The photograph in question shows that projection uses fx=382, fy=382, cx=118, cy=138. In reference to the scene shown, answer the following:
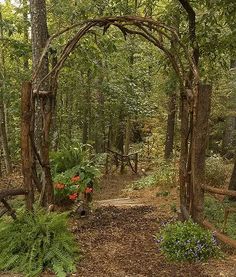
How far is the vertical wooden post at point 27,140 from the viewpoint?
5.34m

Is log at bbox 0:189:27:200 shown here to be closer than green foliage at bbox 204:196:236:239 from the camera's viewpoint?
Yes

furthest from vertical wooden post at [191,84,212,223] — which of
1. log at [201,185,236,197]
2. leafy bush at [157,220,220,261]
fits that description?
leafy bush at [157,220,220,261]

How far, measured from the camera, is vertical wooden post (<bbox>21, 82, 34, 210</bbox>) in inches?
A: 210

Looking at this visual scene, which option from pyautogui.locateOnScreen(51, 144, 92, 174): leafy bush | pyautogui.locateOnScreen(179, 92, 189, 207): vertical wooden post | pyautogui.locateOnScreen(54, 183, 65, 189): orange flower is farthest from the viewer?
pyautogui.locateOnScreen(51, 144, 92, 174): leafy bush

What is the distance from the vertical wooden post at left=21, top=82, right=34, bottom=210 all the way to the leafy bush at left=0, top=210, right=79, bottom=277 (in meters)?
0.35

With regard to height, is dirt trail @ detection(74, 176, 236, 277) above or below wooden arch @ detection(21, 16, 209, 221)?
below

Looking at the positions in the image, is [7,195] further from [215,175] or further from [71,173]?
[215,175]

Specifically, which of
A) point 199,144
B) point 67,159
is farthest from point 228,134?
point 199,144

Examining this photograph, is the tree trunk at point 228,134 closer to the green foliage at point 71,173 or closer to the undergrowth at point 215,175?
the undergrowth at point 215,175

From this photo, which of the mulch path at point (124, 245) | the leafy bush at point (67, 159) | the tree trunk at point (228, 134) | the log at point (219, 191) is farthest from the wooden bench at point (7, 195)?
the tree trunk at point (228, 134)

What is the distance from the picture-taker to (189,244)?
4.99 metres

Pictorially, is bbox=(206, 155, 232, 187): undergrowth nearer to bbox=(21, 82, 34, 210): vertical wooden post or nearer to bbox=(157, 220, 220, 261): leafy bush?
bbox=(157, 220, 220, 261): leafy bush

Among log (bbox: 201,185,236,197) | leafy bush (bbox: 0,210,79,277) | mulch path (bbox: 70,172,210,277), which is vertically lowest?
mulch path (bbox: 70,172,210,277)

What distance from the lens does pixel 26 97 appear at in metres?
5.34
